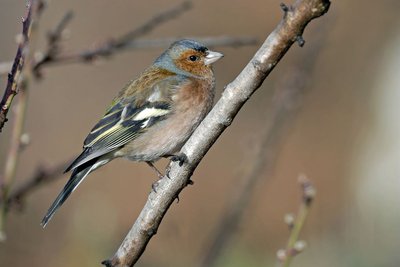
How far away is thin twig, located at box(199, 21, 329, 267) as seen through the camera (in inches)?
148

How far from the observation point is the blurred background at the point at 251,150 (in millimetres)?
5730

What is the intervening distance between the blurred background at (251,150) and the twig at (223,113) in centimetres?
95

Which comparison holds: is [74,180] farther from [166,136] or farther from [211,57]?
[211,57]

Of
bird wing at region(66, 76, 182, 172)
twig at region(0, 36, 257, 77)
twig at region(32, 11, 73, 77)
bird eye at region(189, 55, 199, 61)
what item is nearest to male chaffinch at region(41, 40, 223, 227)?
bird wing at region(66, 76, 182, 172)

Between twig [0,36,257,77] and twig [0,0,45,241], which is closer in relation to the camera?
twig [0,0,45,241]

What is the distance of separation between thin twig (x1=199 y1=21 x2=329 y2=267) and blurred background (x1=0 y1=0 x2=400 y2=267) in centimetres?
2

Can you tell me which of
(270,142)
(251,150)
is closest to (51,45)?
(270,142)

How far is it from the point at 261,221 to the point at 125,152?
4.05 meters

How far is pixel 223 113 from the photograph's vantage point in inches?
109

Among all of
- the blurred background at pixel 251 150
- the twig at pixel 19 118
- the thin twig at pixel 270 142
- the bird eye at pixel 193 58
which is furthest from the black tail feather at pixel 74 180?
the twig at pixel 19 118

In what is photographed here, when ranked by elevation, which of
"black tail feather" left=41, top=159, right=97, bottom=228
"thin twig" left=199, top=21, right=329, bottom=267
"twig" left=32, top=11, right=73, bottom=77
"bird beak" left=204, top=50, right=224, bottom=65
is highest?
"twig" left=32, top=11, right=73, bottom=77

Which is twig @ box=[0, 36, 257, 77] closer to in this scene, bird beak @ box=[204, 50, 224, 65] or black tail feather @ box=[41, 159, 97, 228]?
black tail feather @ box=[41, 159, 97, 228]

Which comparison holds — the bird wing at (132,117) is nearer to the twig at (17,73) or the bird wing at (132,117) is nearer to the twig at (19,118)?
the twig at (17,73)

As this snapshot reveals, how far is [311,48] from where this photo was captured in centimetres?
460
